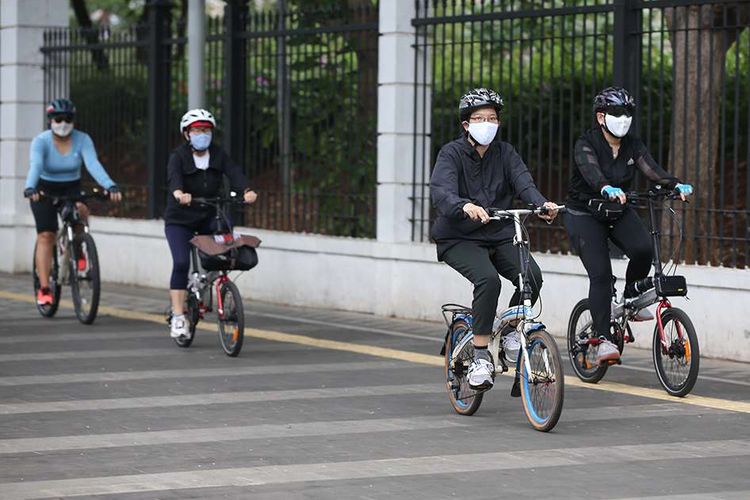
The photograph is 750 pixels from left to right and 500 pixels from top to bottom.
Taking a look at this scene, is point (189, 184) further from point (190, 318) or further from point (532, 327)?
point (532, 327)

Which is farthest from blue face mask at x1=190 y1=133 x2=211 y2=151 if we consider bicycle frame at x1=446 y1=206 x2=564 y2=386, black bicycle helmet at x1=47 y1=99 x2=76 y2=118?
bicycle frame at x1=446 y1=206 x2=564 y2=386

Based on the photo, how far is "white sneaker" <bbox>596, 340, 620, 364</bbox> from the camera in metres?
10.2

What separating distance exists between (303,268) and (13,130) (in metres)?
5.53

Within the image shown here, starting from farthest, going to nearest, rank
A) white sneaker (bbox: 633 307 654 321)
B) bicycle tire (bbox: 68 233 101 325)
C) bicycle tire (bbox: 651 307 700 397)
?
bicycle tire (bbox: 68 233 101 325) → white sneaker (bbox: 633 307 654 321) → bicycle tire (bbox: 651 307 700 397)

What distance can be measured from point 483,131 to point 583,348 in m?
2.06

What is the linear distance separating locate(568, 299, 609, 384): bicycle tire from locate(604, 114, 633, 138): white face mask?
1.09 m

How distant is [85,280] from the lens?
46.3ft

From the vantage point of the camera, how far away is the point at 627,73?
12961 millimetres

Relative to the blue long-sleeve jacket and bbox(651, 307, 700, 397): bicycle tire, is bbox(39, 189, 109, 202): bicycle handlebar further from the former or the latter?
bbox(651, 307, 700, 397): bicycle tire

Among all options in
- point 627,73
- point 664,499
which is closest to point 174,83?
point 627,73

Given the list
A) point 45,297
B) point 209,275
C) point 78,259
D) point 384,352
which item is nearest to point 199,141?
point 209,275

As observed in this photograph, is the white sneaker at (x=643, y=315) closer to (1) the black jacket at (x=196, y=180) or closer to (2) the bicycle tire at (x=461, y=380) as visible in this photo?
(2) the bicycle tire at (x=461, y=380)

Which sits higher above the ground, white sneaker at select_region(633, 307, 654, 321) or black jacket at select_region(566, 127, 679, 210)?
black jacket at select_region(566, 127, 679, 210)

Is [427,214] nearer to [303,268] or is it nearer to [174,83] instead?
[303,268]
